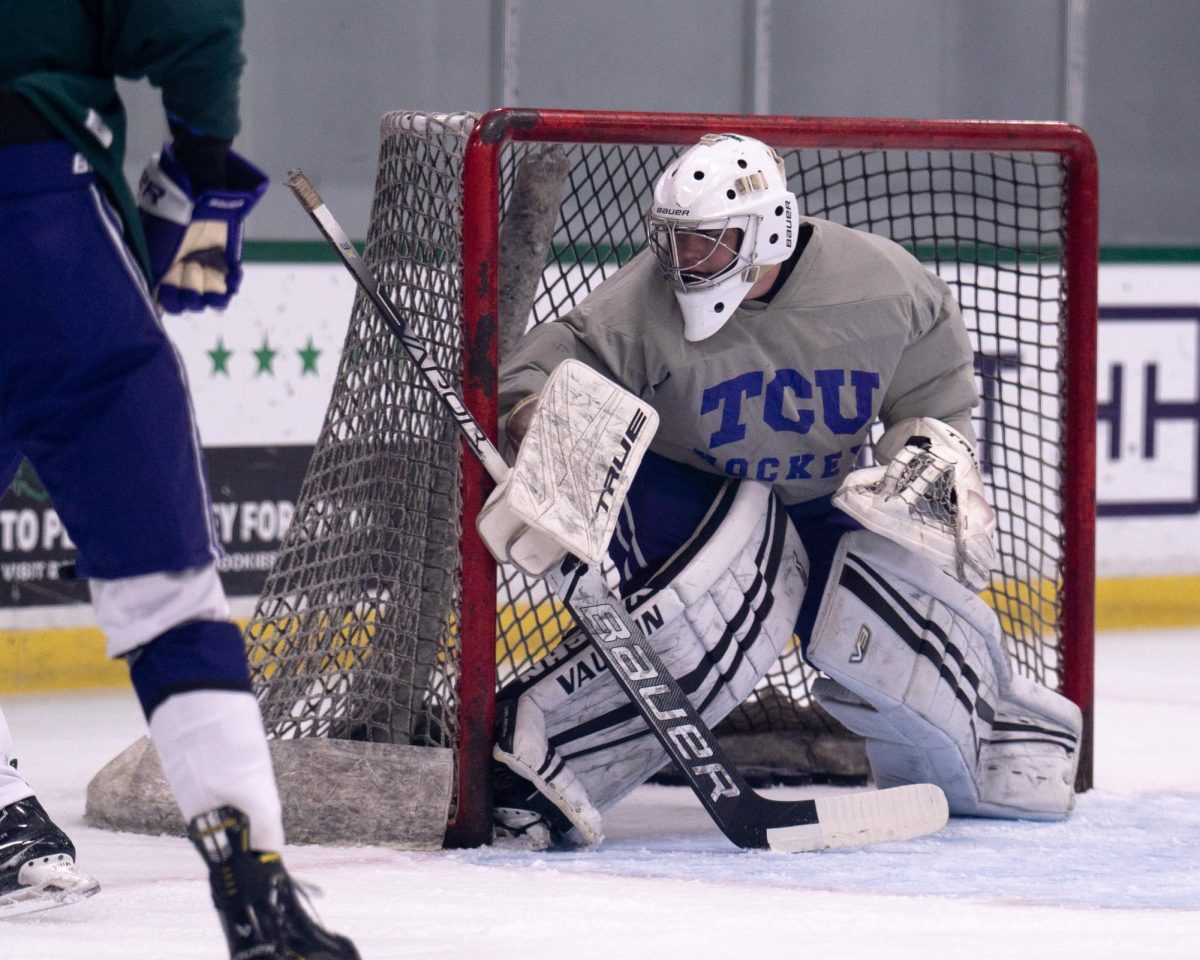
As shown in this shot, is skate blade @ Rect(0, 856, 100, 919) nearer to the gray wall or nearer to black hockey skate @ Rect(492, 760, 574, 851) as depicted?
black hockey skate @ Rect(492, 760, 574, 851)

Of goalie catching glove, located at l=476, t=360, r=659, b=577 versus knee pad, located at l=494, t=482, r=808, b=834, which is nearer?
goalie catching glove, located at l=476, t=360, r=659, b=577

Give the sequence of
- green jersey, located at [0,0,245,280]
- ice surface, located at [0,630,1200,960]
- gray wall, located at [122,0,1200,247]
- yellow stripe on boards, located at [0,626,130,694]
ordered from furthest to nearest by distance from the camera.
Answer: gray wall, located at [122,0,1200,247] < yellow stripe on boards, located at [0,626,130,694] < ice surface, located at [0,630,1200,960] < green jersey, located at [0,0,245,280]

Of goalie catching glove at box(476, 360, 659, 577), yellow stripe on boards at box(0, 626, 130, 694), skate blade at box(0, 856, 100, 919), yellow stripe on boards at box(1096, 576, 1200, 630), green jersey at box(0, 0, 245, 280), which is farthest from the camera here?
yellow stripe on boards at box(1096, 576, 1200, 630)

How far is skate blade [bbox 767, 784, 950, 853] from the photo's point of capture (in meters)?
3.03

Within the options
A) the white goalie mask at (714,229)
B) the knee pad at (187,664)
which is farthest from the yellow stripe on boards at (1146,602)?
the knee pad at (187,664)

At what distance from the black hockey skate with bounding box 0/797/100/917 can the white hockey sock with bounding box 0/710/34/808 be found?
0.02 m

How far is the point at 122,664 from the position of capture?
4.79 metres

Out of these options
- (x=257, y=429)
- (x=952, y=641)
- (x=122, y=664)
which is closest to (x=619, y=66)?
(x=257, y=429)

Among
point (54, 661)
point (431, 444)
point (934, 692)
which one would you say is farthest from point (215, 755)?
point (54, 661)

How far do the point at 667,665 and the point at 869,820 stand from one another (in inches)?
14.5

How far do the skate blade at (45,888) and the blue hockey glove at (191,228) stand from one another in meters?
0.77

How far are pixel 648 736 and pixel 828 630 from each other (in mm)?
304

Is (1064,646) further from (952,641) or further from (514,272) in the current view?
(514,272)

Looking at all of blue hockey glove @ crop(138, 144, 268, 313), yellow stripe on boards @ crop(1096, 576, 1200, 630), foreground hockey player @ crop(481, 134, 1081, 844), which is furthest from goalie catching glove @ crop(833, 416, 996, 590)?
yellow stripe on boards @ crop(1096, 576, 1200, 630)
